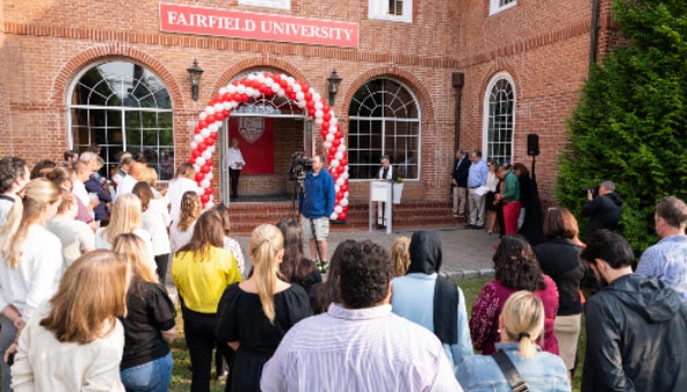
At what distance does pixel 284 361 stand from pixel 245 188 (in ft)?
45.0

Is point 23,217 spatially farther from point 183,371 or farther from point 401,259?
point 401,259

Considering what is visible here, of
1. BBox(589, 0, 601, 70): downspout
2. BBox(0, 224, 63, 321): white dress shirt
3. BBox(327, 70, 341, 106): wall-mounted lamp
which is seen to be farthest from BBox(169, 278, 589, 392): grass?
BBox(327, 70, 341, 106): wall-mounted lamp

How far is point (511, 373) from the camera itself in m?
2.00

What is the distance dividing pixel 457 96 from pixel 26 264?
11.5m

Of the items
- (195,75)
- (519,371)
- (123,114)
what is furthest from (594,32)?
(123,114)

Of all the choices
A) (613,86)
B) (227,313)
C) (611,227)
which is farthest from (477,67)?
(227,313)

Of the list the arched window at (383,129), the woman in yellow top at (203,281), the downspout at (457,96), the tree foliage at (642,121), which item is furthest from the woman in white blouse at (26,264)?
the downspout at (457,96)

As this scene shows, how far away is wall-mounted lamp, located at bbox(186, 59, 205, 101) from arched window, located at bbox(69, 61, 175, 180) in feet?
2.19

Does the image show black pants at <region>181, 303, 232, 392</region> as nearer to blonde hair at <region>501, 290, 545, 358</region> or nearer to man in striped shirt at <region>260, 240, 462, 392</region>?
man in striped shirt at <region>260, 240, 462, 392</region>

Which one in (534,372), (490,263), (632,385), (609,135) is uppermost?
(609,135)

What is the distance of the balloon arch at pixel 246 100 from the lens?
936 centimetres

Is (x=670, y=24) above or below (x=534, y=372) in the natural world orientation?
above

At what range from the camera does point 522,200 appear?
9.41 meters

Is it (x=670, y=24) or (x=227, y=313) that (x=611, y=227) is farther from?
(x=227, y=313)
